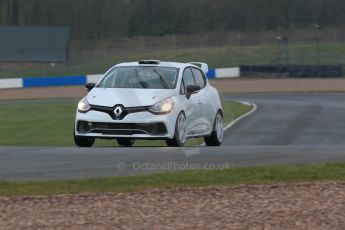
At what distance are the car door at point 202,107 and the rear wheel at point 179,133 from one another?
56 centimetres

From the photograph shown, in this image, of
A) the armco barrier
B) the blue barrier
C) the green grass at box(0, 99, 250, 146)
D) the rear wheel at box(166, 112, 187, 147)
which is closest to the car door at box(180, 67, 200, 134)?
the rear wheel at box(166, 112, 187, 147)

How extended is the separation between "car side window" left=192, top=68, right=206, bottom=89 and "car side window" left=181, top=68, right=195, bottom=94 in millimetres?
189

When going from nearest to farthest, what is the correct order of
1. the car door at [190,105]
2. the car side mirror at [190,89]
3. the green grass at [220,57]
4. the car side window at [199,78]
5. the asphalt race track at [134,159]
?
the asphalt race track at [134,159] < the car door at [190,105] < the car side mirror at [190,89] < the car side window at [199,78] < the green grass at [220,57]

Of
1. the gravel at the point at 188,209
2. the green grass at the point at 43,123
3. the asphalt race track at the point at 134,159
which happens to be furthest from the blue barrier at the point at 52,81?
the gravel at the point at 188,209

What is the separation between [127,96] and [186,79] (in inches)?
61.2

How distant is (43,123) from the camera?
30.4 metres

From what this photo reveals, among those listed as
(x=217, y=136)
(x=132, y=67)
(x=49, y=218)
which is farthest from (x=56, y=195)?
(x=217, y=136)

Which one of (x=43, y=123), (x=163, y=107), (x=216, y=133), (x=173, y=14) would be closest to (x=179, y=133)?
(x=163, y=107)

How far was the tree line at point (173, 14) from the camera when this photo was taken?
276 ft

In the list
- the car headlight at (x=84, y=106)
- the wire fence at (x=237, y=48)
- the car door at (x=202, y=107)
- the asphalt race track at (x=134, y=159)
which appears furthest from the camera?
the wire fence at (x=237, y=48)

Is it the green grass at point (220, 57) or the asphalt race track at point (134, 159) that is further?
the green grass at point (220, 57)

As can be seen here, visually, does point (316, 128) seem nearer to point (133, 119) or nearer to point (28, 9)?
point (133, 119)

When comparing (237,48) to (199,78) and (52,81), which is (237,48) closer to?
(52,81)

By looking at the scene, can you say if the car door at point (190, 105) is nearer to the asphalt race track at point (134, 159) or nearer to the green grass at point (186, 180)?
the asphalt race track at point (134, 159)
